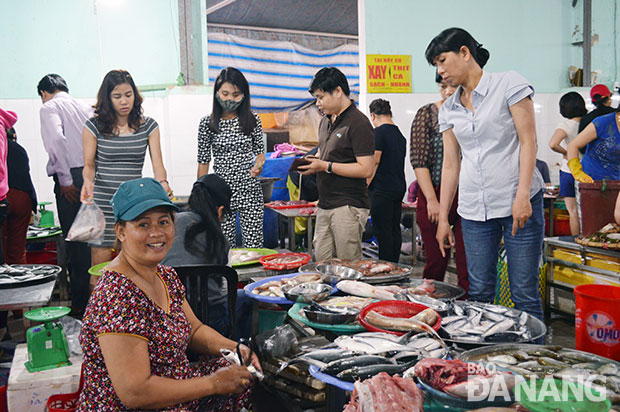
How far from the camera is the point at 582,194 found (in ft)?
13.4

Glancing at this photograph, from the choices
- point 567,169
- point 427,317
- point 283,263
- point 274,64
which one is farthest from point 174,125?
point 427,317

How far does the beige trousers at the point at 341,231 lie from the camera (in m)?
3.43

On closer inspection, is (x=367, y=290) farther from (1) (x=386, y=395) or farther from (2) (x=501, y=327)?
(1) (x=386, y=395)

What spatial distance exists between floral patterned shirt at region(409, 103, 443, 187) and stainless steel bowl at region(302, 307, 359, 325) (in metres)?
2.00

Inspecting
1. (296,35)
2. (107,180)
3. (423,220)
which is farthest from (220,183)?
(296,35)

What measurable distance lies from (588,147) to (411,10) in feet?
16.6

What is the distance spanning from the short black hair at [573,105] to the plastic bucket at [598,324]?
4719 mm

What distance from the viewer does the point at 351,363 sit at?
5.09 ft

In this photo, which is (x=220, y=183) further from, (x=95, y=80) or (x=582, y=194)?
(x=95, y=80)

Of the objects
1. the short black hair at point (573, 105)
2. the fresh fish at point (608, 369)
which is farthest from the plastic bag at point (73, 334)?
the short black hair at point (573, 105)

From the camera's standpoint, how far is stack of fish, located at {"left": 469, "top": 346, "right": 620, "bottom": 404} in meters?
1.38

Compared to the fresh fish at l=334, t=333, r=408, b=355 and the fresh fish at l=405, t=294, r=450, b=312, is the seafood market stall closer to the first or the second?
the fresh fish at l=405, t=294, r=450, b=312

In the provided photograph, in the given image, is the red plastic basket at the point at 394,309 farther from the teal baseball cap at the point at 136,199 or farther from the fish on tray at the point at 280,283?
the teal baseball cap at the point at 136,199

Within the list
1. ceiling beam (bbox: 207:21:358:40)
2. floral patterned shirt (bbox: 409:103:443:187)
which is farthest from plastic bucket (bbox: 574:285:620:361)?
ceiling beam (bbox: 207:21:358:40)
